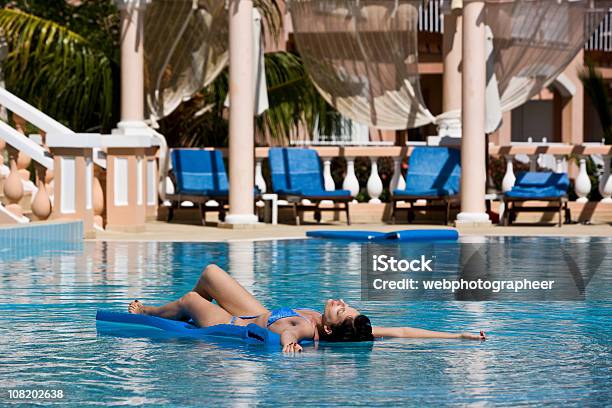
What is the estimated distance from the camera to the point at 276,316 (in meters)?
7.61

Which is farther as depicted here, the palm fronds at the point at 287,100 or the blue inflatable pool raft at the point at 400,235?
the palm fronds at the point at 287,100

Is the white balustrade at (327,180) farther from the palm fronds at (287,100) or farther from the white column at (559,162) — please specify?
the white column at (559,162)

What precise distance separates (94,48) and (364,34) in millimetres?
4220

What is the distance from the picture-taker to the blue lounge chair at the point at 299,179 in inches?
739

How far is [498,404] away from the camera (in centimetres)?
572

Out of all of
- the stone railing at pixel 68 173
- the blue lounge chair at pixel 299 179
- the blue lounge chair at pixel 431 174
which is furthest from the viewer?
the blue lounge chair at pixel 431 174

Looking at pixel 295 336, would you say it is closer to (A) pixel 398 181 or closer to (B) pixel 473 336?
(B) pixel 473 336

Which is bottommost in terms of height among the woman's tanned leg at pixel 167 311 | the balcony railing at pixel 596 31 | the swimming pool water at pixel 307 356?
the swimming pool water at pixel 307 356

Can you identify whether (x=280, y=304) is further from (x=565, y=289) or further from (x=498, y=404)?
(x=498, y=404)

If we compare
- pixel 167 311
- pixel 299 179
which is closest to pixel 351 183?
pixel 299 179

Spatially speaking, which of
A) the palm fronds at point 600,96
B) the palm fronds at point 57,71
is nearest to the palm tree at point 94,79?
the palm fronds at point 57,71

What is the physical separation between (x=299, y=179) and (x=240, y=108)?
74.6 inches

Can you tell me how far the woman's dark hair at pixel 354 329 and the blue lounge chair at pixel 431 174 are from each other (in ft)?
37.0

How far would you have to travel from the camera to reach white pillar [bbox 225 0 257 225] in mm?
17766
